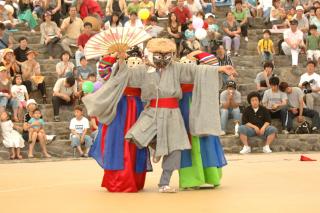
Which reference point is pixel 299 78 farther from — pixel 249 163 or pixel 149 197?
pixel 149 197

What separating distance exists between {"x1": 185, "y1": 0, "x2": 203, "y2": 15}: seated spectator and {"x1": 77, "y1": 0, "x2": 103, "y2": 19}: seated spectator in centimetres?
207

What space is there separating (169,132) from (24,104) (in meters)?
7.84

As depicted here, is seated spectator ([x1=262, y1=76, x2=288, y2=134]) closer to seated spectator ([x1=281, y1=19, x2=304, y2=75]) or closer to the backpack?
the backpack

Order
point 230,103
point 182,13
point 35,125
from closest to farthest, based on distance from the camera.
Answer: point 35,125
point 230,103
point 182,13

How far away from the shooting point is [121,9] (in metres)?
25.3

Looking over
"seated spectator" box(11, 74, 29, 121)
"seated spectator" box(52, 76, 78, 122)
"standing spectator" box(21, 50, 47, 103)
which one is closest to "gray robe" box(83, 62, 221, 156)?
"seated spectator" box(11, 74, 29, 121)

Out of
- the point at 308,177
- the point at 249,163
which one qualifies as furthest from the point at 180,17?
the point at 308,177

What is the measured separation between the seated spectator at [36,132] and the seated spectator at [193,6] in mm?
6465

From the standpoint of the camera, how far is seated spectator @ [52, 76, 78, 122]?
828 inches

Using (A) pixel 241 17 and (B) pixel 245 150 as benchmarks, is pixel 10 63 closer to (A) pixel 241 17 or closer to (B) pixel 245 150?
(B) pixel 245 150

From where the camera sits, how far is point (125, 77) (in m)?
13.5

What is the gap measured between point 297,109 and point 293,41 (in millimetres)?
2882

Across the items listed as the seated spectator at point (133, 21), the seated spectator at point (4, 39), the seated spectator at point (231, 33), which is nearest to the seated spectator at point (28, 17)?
the seated spectator at point (4, 39)

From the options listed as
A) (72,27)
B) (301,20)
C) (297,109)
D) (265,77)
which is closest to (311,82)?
(265,77)
